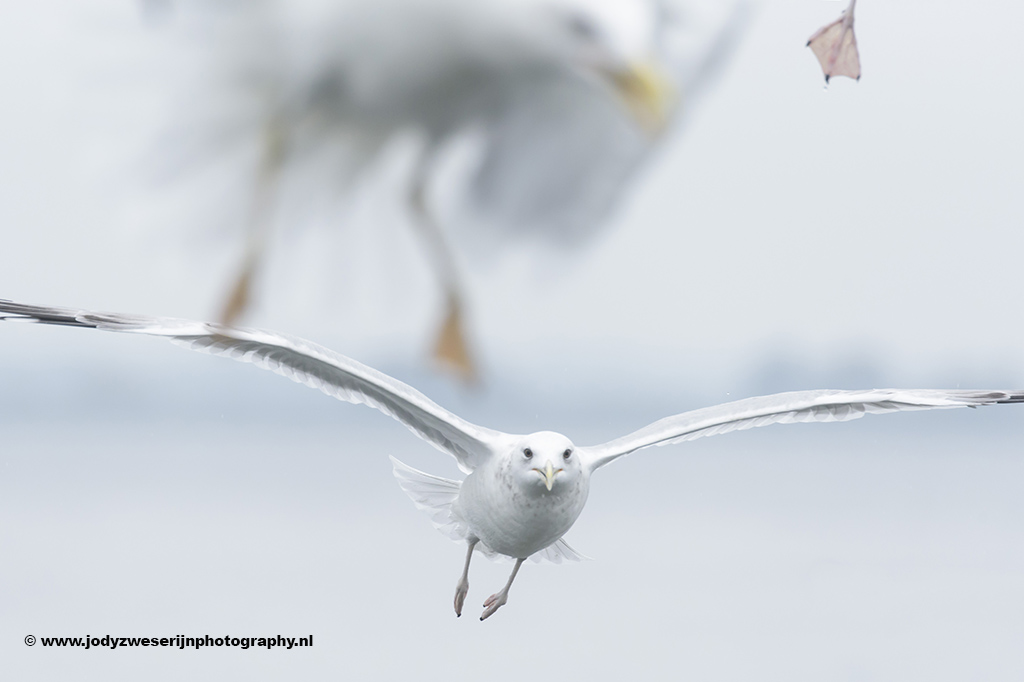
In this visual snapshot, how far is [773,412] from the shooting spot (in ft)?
4.10

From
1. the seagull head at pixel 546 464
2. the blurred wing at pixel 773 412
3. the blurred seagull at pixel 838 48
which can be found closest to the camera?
the seagull head at pixel 546 464

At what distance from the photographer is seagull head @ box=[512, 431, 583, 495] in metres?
1.08

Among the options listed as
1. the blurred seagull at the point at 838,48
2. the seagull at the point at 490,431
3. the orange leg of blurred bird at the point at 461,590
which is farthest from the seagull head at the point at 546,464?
the blurred seagull at the point at 838,48

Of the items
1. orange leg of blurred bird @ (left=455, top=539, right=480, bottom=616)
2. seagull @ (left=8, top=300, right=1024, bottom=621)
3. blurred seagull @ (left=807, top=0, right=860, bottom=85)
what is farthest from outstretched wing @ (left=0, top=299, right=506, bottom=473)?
blurred seagull @ (left=807, top=0, right=860, bottom=85)

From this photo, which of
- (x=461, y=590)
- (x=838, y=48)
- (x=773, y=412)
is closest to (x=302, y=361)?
(x=461, y=590)

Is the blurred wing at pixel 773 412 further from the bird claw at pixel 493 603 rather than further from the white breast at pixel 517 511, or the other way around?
the bird claw at pixel 493 603

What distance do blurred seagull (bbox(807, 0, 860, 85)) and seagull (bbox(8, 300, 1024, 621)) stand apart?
2.00 ft

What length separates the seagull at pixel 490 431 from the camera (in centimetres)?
111

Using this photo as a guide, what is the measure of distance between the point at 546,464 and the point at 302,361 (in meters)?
0.32

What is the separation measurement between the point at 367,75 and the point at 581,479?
772 mm

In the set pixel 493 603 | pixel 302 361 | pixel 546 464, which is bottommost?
pixel 493 603

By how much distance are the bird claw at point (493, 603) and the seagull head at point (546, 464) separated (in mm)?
262

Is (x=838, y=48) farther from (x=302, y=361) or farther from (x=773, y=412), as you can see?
(x=302, y=361)

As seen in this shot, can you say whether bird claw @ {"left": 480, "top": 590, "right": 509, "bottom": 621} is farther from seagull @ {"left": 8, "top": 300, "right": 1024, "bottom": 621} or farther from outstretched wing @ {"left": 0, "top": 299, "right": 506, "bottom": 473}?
outstretched wing @ {"left": 0, "top": 299, "right": 506, "bottom": 473}
